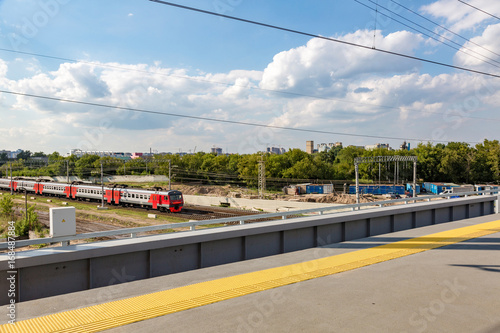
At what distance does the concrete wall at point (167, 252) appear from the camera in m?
5.78

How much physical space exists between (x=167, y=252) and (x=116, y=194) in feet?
129

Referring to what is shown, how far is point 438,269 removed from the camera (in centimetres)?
763

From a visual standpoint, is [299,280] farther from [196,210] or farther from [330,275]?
[196,210]

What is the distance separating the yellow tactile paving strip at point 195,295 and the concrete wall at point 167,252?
1065 mm

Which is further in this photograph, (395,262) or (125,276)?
(395,262)

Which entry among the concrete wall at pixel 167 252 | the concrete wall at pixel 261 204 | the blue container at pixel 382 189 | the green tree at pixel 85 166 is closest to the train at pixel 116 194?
the concrete wall at pixel 261 204

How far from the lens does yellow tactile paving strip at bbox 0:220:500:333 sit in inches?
185

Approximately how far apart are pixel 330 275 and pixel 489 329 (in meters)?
2.92

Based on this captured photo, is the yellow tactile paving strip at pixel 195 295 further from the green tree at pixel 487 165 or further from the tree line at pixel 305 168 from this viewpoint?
the green tree at pixel 487 165

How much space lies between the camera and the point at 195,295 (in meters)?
5.88

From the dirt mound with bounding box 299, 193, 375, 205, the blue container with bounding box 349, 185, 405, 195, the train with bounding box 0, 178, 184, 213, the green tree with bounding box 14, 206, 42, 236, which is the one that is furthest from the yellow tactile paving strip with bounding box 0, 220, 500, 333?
the blue container with bounding box 349, 185, 405, 195

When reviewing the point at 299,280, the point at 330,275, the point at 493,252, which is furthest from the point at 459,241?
the point at 299,280

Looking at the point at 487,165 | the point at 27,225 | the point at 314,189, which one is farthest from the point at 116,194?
the point at 487,165

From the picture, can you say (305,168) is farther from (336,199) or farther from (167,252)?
(167,252)
